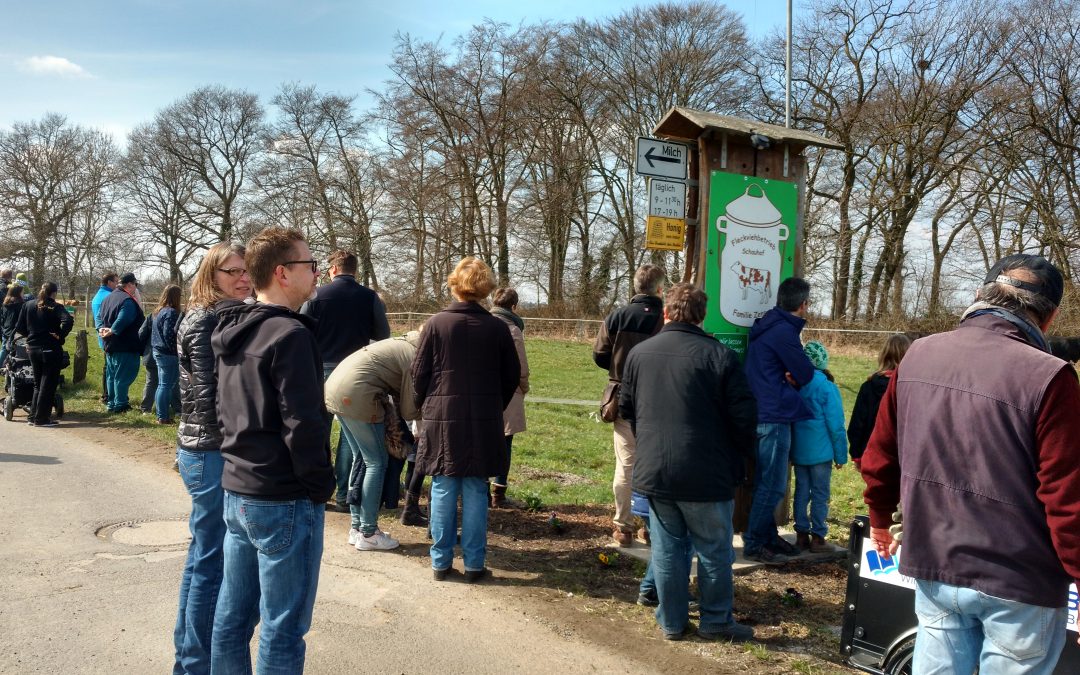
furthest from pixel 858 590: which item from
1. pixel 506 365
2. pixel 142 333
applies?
pixel 142 333

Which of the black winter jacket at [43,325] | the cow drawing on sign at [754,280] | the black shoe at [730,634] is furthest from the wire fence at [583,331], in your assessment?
the black shoe at [730,634]

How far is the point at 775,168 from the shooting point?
21.0 ft

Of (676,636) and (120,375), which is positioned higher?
(120,375)

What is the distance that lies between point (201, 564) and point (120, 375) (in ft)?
28.7

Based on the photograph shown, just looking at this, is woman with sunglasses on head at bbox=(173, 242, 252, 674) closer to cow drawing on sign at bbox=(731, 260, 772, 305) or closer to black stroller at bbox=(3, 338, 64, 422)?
cow drawing on sign at bbox=(731, 260, 772, 305)

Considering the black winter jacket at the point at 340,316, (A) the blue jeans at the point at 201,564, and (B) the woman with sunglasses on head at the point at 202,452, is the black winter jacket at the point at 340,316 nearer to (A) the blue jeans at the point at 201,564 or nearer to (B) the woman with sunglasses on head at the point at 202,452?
(B) the woman with sunglasses on head at the point at 202,452

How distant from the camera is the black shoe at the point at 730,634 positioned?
446 cm

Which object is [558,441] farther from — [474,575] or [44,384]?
[44,384]

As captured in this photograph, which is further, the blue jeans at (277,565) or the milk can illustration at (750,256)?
the milk can illustration at (750,256)

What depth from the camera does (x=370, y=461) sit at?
19.4ft

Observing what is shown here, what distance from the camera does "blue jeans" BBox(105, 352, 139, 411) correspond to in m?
11.1

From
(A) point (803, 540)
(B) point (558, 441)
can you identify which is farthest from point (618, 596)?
(B) point (558, 441)

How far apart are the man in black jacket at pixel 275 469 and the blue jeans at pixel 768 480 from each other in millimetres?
3616

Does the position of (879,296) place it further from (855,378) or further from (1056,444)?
(1056,444)
